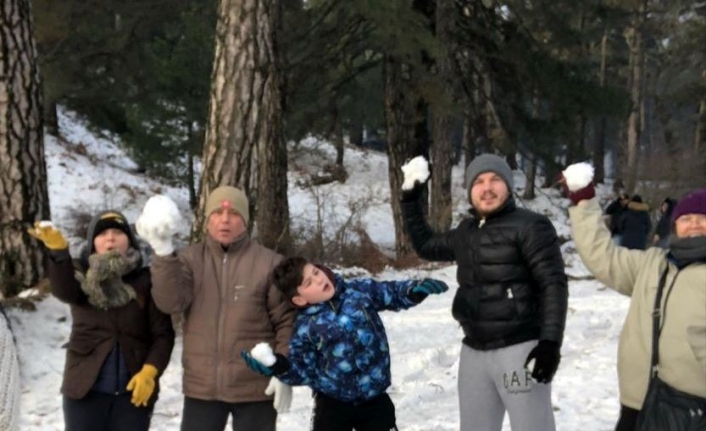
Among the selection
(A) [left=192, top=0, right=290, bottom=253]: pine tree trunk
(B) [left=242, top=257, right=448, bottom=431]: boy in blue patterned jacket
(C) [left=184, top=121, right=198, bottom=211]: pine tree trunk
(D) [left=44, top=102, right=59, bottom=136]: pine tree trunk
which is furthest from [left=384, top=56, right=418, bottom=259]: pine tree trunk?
(D) [left=44, top=102, right=59, bottom=136]: pine tree trunk

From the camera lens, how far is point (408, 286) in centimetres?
350

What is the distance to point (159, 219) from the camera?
3082 millimetres

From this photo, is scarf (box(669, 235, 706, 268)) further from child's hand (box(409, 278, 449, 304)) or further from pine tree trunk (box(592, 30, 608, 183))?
pine tree trunk (box(592, 30, 608, 183))

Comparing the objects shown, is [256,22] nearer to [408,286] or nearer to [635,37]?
[408,286]

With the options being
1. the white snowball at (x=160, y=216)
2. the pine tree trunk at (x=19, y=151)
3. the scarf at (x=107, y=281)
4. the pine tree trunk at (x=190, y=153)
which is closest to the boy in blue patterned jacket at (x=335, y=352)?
the white snowball at (x=160, y=216)

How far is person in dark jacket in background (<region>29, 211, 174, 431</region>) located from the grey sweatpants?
1385mm

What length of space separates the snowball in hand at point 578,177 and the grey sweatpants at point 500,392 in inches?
28.0

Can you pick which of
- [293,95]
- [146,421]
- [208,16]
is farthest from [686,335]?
[208,16]

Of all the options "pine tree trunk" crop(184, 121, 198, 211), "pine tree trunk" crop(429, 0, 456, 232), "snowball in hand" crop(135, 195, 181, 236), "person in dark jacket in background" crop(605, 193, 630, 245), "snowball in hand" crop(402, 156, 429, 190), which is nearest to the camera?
"snowball in hand" crop(135, 195, 181, 236)

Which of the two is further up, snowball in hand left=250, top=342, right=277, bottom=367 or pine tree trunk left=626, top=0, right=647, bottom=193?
pine tree trunk left=626, top=0, right=647, bottom=193

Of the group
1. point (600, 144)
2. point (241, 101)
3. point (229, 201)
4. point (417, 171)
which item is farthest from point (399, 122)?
point (600, 144)

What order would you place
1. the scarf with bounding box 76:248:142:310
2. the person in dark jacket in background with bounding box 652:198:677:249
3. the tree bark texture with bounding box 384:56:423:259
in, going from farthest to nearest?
the tree bark texture with bounding box 384:56:423:259, the person in dark jacket in background with bounding box 652:198:677:249, the scarf with bounding box 76:248:142:310

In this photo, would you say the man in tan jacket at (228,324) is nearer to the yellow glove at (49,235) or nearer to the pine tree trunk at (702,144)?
the yellow glove at (49,235)

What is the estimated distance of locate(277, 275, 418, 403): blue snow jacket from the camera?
330cm
